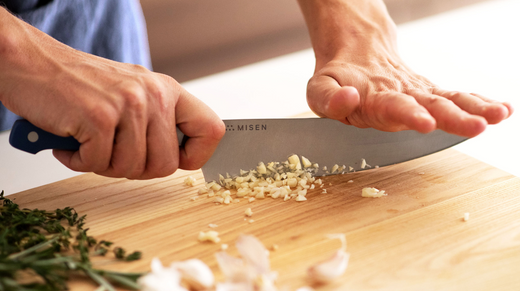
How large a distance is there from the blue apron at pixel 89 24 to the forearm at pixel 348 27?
67 centimetres

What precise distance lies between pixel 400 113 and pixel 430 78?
51.3 inches

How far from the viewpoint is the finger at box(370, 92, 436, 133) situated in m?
0.87

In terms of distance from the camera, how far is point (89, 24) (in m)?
1.58

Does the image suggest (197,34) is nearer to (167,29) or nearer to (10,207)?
(167,29)

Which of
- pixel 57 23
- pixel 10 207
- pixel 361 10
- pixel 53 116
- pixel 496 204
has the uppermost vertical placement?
pixel 57 23

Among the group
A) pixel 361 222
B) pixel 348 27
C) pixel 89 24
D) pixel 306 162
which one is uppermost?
pixel 89 24

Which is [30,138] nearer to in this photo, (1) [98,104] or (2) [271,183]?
(1) [98,104]

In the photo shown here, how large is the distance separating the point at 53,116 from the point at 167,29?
1.79 metres

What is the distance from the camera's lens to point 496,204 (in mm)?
980

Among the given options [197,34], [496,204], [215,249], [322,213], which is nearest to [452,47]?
[197,34]

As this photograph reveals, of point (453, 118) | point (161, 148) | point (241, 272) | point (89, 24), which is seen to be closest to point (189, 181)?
point (161, 148)

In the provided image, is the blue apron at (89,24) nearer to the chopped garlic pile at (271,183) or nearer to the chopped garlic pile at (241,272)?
the chopped garlic pile at (271,183)

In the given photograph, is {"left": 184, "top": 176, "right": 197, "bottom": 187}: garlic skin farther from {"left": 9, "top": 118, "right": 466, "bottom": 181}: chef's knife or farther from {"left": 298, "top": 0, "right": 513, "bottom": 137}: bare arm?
{"left": 298, "top": 0, "right": 513, "bottom": 137}: bare arm

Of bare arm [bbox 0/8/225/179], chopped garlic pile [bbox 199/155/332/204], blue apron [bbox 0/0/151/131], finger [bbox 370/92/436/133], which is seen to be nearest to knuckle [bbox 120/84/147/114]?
bare arm [bbox 0/8/225/179]
